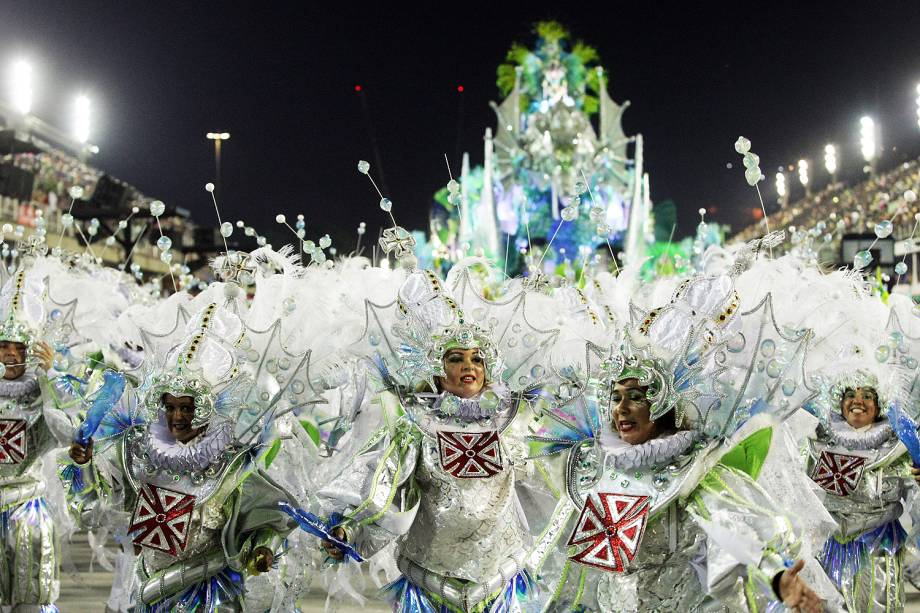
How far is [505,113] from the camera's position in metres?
42.8

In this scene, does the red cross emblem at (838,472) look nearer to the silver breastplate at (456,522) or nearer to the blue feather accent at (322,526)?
the silver breastplate at (456,522)

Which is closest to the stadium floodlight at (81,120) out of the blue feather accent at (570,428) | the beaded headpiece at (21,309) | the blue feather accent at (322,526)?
the beaded headpiece at (21,309)

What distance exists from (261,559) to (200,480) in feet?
1.37

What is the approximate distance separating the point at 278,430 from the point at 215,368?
0.46 meters

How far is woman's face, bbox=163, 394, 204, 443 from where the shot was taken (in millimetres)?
4566

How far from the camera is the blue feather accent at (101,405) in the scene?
4.84 m

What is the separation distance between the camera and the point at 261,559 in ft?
14.8

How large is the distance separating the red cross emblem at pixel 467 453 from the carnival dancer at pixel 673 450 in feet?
2.78

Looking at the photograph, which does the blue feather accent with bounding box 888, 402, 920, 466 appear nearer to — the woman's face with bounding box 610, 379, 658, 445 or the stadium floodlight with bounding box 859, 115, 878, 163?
the woman's face with bounding box 610, 379, 658, 445

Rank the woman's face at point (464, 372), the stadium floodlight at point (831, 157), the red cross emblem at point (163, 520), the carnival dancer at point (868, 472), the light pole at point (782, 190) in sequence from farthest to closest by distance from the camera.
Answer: the light pole at point (782, 190) → the stadium floodlight at point (831, 157) → the carnival dancer at point (868, 472) → the woman's face at point (464, 372) → the red cross emblem at point (163, 520)

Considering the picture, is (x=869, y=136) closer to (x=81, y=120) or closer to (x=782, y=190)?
(x=782, y=190)

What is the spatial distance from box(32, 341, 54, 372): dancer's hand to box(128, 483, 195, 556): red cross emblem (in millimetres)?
2092

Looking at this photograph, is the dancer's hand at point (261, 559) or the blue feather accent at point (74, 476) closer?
the dancer's hand at point (261, 559)

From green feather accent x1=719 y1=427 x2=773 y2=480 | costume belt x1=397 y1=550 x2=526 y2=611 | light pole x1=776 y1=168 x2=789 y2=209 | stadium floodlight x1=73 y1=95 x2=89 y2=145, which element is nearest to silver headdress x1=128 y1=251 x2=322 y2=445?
costume belt x1=397 y1=550 x2=526 y2=611
